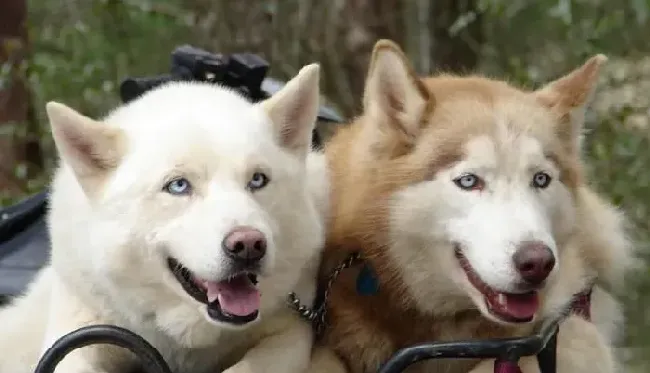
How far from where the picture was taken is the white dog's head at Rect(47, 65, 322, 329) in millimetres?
1973

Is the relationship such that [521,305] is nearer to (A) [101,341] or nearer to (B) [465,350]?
(B) [465,350]

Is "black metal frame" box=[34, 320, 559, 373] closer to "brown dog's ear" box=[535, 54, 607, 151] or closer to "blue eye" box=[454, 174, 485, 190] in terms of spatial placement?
"blue eye" box=[454, 174, 485, 190]

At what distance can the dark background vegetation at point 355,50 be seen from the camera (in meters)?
4.16

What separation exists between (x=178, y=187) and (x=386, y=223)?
54 centimetres

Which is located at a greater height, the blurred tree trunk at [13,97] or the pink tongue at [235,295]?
the pink tongue at [235,295]

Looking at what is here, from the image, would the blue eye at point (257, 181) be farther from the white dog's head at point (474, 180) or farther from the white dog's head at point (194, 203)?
the white dog's head at point (474, 180)

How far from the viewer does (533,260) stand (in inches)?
77.9

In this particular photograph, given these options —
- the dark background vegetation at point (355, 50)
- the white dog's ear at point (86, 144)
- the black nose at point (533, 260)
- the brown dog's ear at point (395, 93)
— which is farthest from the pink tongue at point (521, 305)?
the dark background vegetation at point (355, 50)

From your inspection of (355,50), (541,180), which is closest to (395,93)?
(541,180)

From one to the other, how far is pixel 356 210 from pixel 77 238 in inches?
26.6

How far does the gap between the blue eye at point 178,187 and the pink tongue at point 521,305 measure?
74 cm

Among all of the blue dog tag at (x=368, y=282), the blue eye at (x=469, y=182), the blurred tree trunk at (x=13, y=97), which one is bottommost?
the blurred tree trunk at (x=13, y=97)

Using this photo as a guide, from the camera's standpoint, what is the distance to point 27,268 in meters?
2.91

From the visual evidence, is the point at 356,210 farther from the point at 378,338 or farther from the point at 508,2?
the point at 508,2
